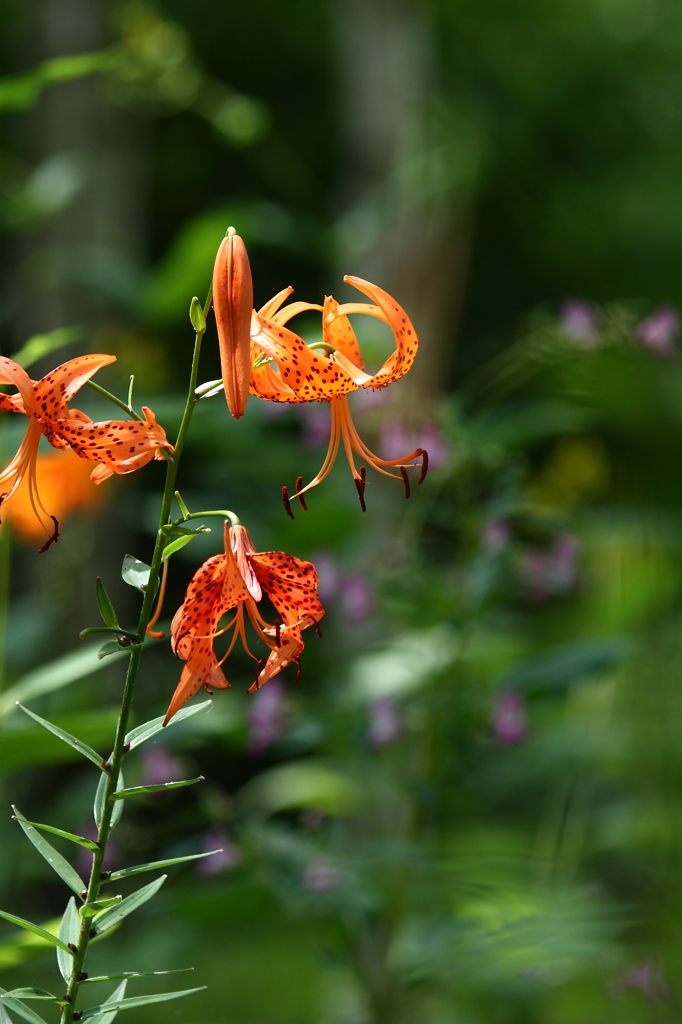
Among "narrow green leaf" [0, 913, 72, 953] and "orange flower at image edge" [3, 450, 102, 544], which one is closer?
"narrow green leaf" [0, 913, 72, 953]

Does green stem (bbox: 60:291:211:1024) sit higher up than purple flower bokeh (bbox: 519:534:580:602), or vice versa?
green stem (bbox: 60:291:211:1024)

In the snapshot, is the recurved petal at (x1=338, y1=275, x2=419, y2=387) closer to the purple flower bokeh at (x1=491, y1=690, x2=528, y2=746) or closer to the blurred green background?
the blurred green background

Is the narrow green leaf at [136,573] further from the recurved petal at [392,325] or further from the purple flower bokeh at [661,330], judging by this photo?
the purple flower bokeh at [661,330]

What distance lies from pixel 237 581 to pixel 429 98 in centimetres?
189

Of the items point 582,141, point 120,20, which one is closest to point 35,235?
point 120,20

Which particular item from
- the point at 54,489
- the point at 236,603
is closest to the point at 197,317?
the point at 236,603

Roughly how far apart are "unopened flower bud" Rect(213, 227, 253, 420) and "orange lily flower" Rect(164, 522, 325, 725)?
62 mm

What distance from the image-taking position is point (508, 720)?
873 millimetres

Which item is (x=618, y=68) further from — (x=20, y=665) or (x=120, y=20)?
(x=20, y=665)

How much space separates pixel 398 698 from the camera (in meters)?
0.99

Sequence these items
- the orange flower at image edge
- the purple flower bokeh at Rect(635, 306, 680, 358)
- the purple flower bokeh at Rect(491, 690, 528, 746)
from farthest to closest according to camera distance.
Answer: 1. the orange flower at image edge
2. the purple flower bokeh at Rect(491, 690, 528, 746)
3. the purple flower bokeh at Rect(635, 306, 680, 358)

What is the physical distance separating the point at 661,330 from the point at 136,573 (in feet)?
1.60

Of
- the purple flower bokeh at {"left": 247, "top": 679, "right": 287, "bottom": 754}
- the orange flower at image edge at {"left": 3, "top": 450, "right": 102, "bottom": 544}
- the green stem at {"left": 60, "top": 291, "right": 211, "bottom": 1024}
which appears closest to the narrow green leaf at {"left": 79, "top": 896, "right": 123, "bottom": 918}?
the green stem at {"left": 60, "top": 291, "right": 211, "bottom": 1024}

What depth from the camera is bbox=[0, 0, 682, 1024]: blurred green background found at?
344mm
